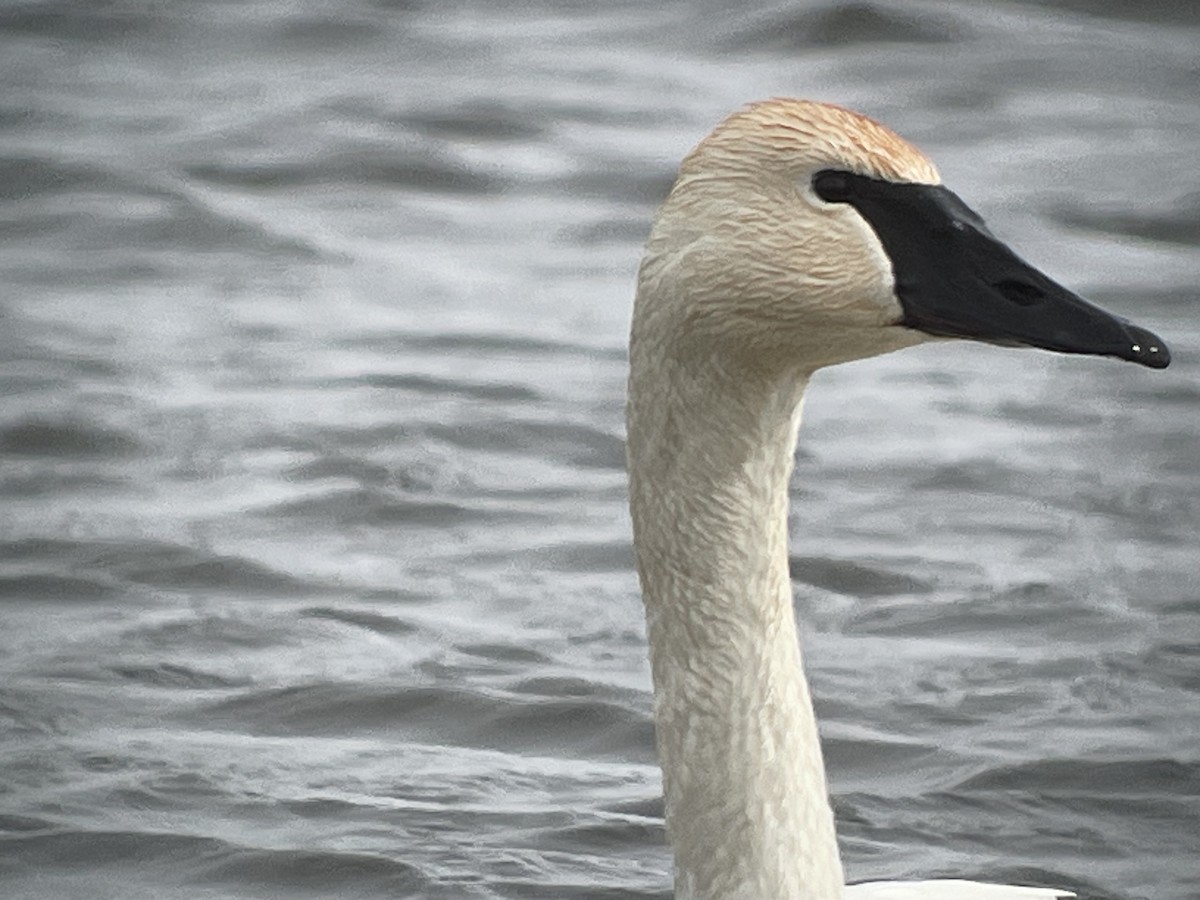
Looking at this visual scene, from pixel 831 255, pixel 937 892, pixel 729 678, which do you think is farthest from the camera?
pixel 937 892

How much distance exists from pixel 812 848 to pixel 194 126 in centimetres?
752

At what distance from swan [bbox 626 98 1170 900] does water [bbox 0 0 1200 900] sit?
4.87 feet

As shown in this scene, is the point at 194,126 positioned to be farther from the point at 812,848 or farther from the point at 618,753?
the point at 812,848

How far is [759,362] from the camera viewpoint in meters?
3.36

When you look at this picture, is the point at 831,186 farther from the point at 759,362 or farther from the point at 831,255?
the point at 759,362

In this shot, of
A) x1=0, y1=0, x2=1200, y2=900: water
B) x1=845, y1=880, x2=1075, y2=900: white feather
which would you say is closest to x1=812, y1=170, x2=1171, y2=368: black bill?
x1=845, y1=880, x2=1075, y2=900: white feather

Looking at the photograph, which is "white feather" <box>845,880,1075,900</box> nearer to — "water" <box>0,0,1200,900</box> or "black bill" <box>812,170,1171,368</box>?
"water" <box>0,0,1200,900</box>

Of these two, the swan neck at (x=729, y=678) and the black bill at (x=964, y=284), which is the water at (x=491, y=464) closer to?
the swan neck at (x=729, y=678)

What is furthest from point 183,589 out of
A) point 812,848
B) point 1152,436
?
point 812,848

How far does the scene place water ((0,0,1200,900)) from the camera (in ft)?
17.9

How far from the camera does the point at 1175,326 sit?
8508mm

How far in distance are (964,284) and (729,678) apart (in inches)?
25.8

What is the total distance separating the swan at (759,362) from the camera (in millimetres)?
3281

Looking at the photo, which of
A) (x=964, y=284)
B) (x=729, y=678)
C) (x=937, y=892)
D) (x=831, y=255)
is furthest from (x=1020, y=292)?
(x=937, y=892)
